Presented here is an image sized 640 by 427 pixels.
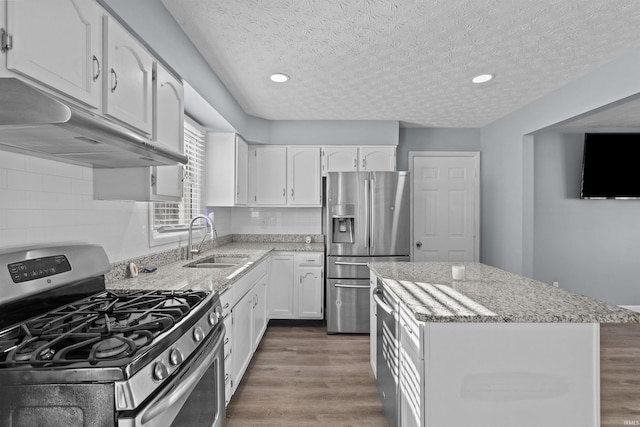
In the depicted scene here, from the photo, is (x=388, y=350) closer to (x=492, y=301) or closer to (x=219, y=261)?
(x=492, y=301)

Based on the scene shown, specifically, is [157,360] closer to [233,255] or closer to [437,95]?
[233,255]

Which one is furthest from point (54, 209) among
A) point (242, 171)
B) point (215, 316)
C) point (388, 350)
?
point (242, 171)

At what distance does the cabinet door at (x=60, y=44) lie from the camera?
959 millimetres

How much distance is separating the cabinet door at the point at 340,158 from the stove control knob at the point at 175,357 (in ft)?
10.9

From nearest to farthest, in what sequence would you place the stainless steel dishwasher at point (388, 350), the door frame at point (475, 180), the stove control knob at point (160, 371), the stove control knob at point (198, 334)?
1. the stove control knob at point (160, 371)
2. the stove control knob at point (198, 334)
3. the stainless steel dishwasher at point (388, 350)
4. the door frame at point (475, 180)

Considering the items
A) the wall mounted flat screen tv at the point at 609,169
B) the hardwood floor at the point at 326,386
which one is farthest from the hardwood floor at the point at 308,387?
the wall mounted flat screen tv at the point at 609,169

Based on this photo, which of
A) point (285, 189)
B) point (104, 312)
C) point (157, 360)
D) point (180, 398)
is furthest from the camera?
point (285, 189)

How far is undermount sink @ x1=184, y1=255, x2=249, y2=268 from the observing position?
2.85m

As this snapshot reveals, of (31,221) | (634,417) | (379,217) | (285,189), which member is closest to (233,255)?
(285,189)

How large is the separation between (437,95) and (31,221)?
10.7ft

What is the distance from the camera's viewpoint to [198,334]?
1.25 m

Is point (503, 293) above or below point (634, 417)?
above

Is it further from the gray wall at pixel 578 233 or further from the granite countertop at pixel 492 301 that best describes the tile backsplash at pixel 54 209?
the gray wall at pixel 578 233

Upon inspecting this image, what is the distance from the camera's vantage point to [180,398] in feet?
3.47
